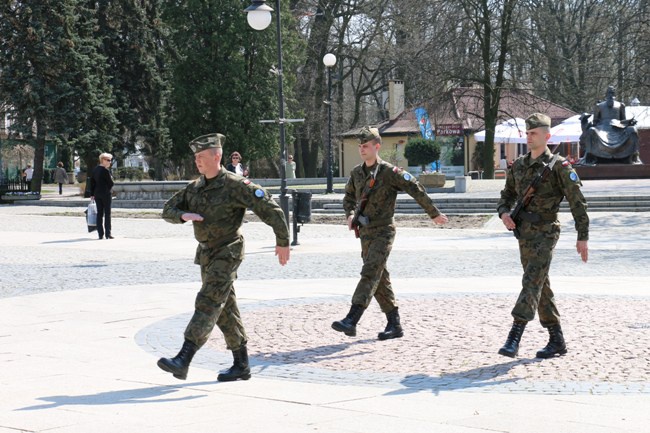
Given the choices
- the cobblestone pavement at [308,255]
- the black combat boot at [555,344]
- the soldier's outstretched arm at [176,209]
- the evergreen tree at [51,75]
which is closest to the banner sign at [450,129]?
the evergreen tree at [51,75]

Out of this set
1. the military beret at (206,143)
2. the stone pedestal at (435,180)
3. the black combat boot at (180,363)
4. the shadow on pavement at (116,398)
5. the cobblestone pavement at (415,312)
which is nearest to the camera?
the shadow on pavement at (116,398)

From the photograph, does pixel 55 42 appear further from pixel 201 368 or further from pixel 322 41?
pixel 201 368

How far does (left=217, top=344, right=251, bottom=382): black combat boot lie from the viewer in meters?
7.58

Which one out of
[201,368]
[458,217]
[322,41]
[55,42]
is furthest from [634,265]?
[322,41]

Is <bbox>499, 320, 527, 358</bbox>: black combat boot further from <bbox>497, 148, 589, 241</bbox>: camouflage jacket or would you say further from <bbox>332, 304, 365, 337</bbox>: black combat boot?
<bbox>332, 304, 365, 337</bbox>: black combat boot

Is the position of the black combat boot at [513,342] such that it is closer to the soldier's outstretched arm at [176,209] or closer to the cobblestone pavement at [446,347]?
the cobblestone pavement at [446,347]

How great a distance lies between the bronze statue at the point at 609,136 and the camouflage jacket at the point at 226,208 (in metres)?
32.9

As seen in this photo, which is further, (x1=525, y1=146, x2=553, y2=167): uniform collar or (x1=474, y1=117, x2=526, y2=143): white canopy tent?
(x1=474, y1=117, x2=526, y2=143): white canopy tent

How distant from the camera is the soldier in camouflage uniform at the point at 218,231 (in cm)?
736

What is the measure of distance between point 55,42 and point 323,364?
40.4 metres

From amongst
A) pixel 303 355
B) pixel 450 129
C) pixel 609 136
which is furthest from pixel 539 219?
pixel 450 129

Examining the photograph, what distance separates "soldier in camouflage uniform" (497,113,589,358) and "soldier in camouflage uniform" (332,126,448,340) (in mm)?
1069

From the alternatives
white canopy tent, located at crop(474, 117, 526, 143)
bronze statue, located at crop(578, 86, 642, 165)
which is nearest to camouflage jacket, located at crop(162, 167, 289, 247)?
bronze statue, located at crop(578, 86, 642, 165)

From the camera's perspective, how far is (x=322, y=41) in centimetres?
5744
